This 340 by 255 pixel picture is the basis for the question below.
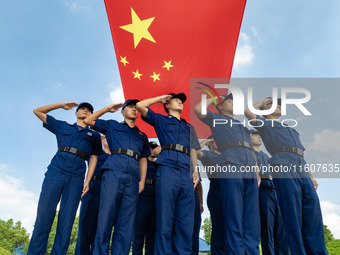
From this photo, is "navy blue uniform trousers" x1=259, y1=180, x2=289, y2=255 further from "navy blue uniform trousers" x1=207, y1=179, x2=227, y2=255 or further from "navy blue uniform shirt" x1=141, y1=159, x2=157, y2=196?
"navy blue uniform shirt" x1=141, y1=159, x2=157, y2=196

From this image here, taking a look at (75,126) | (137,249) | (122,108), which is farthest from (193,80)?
(137,249)

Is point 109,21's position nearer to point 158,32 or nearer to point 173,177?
point 158,32

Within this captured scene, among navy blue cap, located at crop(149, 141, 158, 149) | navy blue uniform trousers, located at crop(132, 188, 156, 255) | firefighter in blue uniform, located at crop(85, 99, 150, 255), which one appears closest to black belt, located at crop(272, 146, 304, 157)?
firefighter in blue uniform, located at crop(85, 99, 150, 255)

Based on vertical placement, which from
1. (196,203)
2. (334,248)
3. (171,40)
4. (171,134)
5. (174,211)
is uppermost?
(171,40)

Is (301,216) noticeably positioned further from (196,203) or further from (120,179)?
(120,179)

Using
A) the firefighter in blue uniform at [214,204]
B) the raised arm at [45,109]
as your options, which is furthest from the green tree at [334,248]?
the raised arm at [45,109]

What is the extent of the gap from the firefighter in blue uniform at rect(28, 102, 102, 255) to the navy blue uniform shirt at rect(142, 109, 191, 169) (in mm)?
1323

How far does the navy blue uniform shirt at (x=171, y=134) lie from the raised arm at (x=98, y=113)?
0.70 meters

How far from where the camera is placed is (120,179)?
3.87 metres

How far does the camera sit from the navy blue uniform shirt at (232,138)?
3867 mm

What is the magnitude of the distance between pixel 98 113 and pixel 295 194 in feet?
10.4

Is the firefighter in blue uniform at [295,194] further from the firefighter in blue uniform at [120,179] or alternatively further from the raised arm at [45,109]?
the raised arm at [45,109]

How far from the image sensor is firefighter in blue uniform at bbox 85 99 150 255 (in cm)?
365

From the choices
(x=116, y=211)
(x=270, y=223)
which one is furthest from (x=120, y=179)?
(x=270, y=223)
